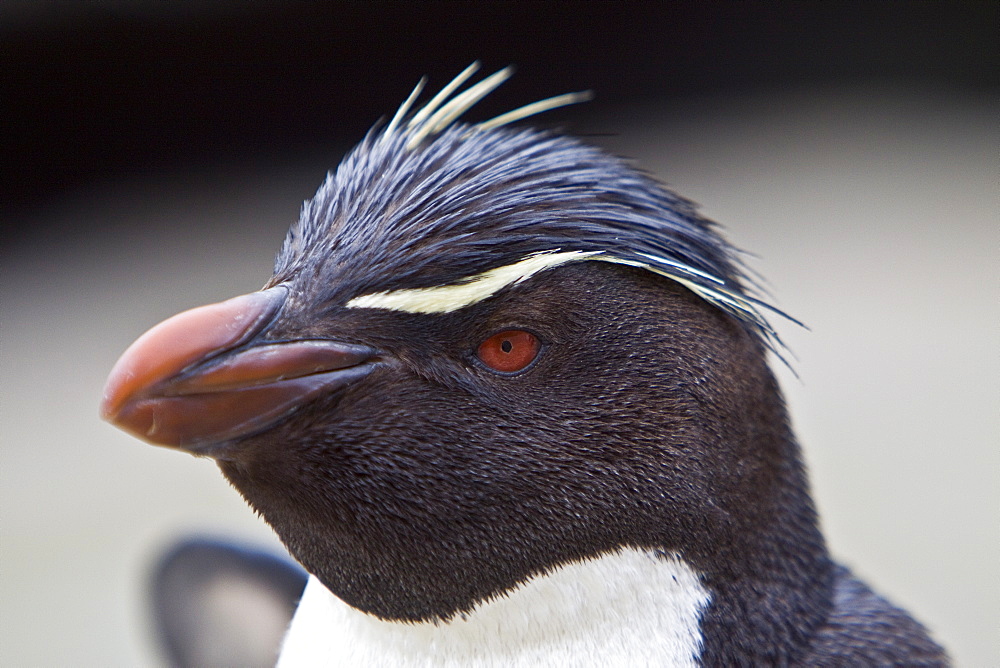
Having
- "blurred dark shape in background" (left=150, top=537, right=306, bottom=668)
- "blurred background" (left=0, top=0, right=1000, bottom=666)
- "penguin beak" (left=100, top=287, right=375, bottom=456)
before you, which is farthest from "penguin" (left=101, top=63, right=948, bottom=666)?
"blurred background" (left=0, top=0, right=1000, bottom=666)

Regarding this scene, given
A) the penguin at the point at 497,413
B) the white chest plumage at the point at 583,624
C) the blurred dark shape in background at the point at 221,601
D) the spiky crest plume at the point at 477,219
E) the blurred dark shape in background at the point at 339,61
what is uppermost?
the blurred dark shape in background at the point at 339,61

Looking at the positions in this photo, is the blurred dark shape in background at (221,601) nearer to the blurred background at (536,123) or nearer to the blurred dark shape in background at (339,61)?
the blurred background at (536,123)

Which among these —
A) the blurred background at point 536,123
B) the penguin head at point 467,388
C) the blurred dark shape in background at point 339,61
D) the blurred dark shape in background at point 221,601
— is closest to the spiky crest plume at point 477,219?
→ the penguin head at point 467,388

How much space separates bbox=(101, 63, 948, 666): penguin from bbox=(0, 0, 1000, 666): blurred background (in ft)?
5.91

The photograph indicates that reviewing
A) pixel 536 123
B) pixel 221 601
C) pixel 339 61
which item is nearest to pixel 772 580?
pixel 221 601

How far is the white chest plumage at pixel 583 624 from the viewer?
93 cm

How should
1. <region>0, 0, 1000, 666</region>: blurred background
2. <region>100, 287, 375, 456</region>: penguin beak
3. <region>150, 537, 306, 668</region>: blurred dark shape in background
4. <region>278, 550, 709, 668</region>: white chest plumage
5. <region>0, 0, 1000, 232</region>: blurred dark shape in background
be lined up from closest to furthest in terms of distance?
<region>100, 287, 375, 456</region>: penguin beak
<region>278, 550, 709, 668</region>: white chest plumage
<region>150, 537, 306, 668</region>: blurred dark shape in background
<region>0, 0, 1000, 666</region>: blurred background
<region>0, 0, 1000, 232</region>: blurred dark shape in background

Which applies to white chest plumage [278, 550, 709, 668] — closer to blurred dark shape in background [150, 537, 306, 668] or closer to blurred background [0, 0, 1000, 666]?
blurred dark shape in background [150, 537, 306, 668]

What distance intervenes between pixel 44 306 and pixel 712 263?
3.11 meters

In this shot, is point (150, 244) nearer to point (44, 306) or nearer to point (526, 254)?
point (44, 306)

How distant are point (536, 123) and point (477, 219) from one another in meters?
2.87

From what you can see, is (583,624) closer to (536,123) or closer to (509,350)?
(509,350)

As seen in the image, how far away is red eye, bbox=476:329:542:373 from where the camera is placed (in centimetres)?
90

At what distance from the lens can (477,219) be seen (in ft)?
3.02
